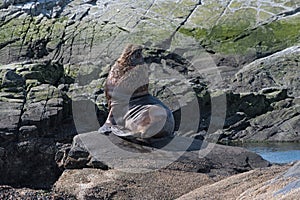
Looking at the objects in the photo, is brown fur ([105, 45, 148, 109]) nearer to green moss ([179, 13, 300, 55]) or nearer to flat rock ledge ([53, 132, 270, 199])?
flat rock ledge ([53, 132, 270, 199])

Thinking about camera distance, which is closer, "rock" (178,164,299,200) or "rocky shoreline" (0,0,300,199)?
"rock" (178,164,299,200)

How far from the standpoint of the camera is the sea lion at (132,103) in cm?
1232

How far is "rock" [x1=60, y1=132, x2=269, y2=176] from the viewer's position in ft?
38.0

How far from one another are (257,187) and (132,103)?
4653 millimetres

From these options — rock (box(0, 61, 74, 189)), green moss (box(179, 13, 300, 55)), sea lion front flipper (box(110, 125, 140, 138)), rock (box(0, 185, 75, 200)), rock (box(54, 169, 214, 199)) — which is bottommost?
green moss (box(179, 13, 300, 55))

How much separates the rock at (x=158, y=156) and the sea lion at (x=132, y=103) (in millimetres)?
266

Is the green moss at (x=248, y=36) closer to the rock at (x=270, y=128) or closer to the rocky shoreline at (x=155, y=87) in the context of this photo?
the rocky shoreline at (x=155, y=87)

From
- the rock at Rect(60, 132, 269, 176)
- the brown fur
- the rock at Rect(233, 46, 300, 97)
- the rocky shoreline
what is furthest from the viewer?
the rock at Rect(233, 46, 300, 97)

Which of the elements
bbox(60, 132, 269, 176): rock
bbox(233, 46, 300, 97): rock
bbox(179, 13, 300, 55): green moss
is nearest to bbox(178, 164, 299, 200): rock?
bbox(60, 132, 269, 176): rock

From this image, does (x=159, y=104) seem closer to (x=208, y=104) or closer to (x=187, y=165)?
(x=187, y=165)

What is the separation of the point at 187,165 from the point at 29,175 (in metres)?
7.68

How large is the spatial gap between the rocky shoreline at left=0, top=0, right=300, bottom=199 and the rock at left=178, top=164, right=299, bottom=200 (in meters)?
0.04

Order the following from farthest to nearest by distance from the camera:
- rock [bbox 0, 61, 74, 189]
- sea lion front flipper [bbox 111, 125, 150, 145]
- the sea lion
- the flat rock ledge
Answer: rock [bbox 0, 61, 74, 189] → the sea lion → sea lion front flipper [bbox 111, 125, 150, 145] → the flat rock ledge

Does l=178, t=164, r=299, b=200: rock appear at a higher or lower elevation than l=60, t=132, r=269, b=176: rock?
higher
